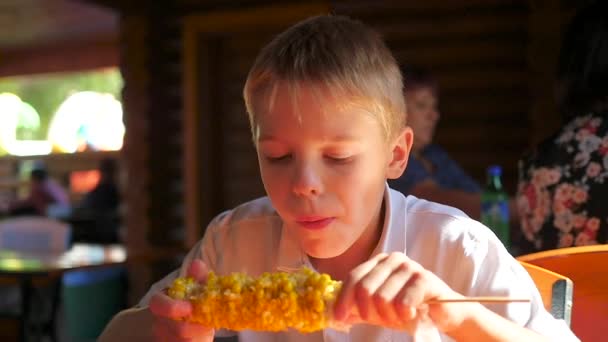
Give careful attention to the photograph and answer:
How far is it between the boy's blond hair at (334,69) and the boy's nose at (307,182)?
13 centimetres

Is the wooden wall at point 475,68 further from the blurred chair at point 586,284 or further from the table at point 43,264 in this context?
the blurred chair at point 586,284

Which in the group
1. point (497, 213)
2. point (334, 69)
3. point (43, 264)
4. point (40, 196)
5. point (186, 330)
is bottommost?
point (40, 196)

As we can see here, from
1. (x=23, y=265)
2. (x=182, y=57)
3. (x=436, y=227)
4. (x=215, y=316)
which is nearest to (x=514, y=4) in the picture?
(x=182, y=57)

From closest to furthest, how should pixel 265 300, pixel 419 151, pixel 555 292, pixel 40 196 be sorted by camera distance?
pixel 265 300 < pixel 555 292 < pixel 419 151 < pixel 40 196

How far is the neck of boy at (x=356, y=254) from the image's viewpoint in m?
1.49

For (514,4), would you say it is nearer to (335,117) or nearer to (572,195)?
(572,195)

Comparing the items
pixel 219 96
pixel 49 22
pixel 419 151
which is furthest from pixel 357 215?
pixel 49 22

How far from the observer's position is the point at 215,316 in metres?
1.15

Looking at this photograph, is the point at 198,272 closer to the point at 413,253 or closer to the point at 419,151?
the point at 413,253

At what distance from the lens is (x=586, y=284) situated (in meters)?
1.50

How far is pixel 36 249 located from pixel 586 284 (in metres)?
5.27

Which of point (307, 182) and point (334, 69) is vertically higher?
point (334, 69)

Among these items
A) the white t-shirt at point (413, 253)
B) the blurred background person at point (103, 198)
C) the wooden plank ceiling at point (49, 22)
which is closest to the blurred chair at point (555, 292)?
the white t-shirt at point (413, 253)

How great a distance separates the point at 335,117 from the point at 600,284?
2.32ft
